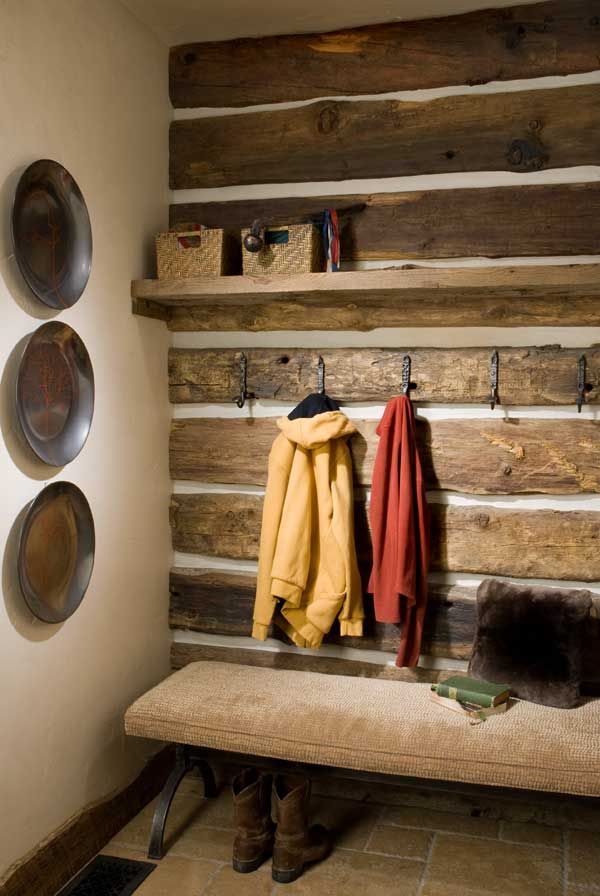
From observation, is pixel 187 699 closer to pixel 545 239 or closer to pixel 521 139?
pixel 545 239

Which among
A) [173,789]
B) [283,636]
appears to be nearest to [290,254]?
[283,636]

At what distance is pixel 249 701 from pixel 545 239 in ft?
6.09

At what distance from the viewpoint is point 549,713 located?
278 centimetres

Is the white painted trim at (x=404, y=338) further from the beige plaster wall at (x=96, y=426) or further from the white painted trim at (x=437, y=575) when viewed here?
the white painted trim at (x=437, y=575)

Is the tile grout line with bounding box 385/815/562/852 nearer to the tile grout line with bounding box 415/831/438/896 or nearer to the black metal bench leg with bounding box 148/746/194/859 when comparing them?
the tile grout line with bounding box 415/831/438/896

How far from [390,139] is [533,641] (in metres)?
1.82

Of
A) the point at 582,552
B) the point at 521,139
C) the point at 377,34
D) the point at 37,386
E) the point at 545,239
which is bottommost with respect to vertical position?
the point at 582,552

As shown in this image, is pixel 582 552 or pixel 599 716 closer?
pixel 599 716

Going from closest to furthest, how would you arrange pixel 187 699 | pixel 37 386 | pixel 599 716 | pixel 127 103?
pixel 37 386 < pixel 599 716 < pixel 187 699 < pixel 127 103

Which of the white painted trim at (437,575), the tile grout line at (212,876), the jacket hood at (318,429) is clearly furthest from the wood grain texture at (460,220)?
the tile grout line at (212,876)

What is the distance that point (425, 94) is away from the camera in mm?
3180

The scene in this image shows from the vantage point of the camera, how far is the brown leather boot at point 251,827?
283 centimetres

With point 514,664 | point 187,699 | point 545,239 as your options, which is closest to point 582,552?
point 514,664

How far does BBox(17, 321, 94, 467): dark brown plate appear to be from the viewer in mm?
2523
